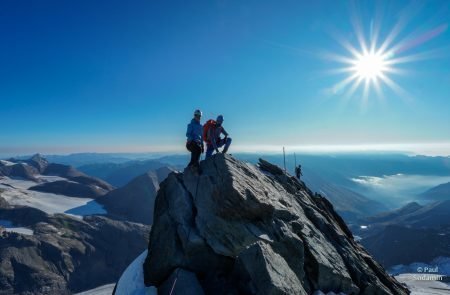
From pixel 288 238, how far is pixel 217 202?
440 centimetres

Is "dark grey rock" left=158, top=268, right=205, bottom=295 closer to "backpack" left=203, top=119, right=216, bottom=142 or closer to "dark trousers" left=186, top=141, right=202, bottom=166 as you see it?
"dark trousers" left=186, top=141, right=202, bottom=166

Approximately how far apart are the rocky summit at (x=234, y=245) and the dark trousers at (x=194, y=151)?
2.26ft

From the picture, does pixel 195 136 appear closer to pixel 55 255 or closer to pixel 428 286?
pixel 428 286

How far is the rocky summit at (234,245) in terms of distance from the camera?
12.9 metres

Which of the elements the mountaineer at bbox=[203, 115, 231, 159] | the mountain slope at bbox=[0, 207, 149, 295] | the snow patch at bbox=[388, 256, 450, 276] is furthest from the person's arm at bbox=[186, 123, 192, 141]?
the snow patch at bbox=[388, 256, 450, 276]

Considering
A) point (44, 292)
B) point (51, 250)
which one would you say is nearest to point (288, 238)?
point (44, 292)

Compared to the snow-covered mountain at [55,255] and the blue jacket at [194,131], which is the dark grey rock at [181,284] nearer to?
the blue jacket at [194,131]

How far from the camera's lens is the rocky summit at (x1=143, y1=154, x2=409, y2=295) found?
12922 millimetres

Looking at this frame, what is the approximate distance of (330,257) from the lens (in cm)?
1917

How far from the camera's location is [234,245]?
15.1m

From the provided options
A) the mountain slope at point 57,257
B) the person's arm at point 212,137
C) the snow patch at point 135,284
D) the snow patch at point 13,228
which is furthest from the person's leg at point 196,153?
the snow patch at point 13,228

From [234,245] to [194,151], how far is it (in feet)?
23.5

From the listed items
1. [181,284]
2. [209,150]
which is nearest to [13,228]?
[209,150]

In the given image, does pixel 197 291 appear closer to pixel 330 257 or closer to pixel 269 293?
pixel 269 293
